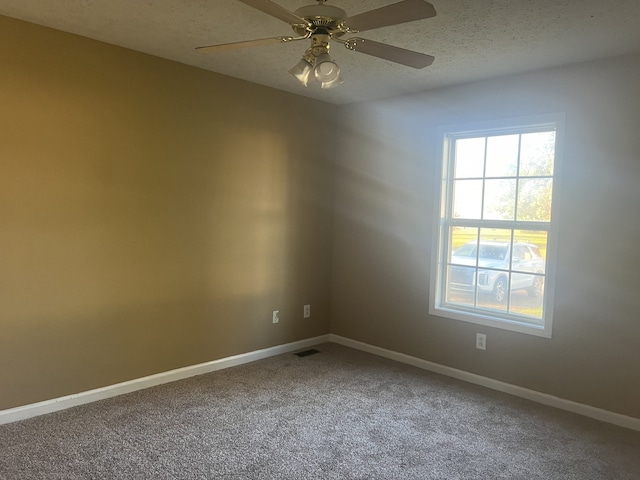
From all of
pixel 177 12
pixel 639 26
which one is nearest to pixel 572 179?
pixel 639 26

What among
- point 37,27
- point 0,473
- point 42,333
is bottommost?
point 0,473

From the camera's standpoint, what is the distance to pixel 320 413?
119 inches

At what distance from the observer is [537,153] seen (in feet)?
11.1

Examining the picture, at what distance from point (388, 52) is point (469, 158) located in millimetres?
1855

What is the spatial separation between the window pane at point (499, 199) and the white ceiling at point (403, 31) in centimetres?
80

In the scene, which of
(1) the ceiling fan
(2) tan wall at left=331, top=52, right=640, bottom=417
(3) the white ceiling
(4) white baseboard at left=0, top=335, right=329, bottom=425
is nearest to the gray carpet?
(4) white baseboard at left=0, top=335, right=329, bottom=425

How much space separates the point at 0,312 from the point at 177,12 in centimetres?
198

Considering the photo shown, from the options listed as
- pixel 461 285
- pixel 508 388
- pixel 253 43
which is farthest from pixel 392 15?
pixel 508 388

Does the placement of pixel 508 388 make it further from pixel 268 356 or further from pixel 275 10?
pixel 275 10

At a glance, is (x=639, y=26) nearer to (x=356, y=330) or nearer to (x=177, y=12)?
(x=177, y=12)

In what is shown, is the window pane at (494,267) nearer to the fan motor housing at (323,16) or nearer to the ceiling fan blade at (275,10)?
the fan motor housing at (323,16)

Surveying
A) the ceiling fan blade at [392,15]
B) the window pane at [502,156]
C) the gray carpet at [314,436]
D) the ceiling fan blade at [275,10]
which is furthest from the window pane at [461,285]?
the ceiling fan blade at [275,10]

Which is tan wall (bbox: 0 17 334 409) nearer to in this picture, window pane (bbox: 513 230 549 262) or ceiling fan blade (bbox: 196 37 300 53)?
ceiling fan blade (bbox: 196 37 300 53)

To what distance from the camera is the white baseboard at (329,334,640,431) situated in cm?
299
